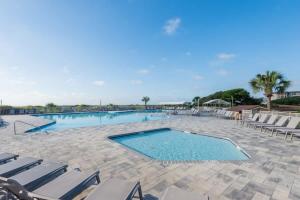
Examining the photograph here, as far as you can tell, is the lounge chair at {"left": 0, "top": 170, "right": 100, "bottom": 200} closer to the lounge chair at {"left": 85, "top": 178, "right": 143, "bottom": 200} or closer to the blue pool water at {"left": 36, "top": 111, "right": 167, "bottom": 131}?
the lounge chair at {"left": 85, "top": 178, "right": 143, "bottom": 200}

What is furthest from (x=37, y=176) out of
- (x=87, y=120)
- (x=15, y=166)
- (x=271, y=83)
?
(x=271, y=83)

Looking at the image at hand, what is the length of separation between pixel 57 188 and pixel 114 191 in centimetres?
67

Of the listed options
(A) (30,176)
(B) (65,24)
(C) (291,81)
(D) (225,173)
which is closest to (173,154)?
(D) (225,173)

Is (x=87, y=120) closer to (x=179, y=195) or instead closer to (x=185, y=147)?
(x=185, y=147)

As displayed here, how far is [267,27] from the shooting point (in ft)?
41.7

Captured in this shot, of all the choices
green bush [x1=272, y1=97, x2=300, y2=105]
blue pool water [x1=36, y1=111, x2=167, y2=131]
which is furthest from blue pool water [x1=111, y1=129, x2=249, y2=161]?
green bush [x1=272, y1=97, x2=300, y2=105]

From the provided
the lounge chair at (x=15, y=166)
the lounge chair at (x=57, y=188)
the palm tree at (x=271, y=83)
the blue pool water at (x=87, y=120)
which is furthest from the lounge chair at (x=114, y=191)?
the palm tree at (x=271, y=83)

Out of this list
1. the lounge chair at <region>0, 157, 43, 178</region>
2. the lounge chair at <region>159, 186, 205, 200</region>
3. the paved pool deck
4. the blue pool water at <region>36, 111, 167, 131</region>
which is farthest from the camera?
the blue pool water at <region>36, 111, 167, 131</region>

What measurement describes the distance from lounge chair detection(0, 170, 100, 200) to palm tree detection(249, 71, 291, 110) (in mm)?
16891

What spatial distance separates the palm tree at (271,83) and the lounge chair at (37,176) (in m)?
17.0

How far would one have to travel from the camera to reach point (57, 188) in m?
1.85

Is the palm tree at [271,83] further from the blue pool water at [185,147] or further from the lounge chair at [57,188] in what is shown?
the lounge chair at [57,188]

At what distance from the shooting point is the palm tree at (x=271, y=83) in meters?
14.5

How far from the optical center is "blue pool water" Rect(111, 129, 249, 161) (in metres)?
5.25
